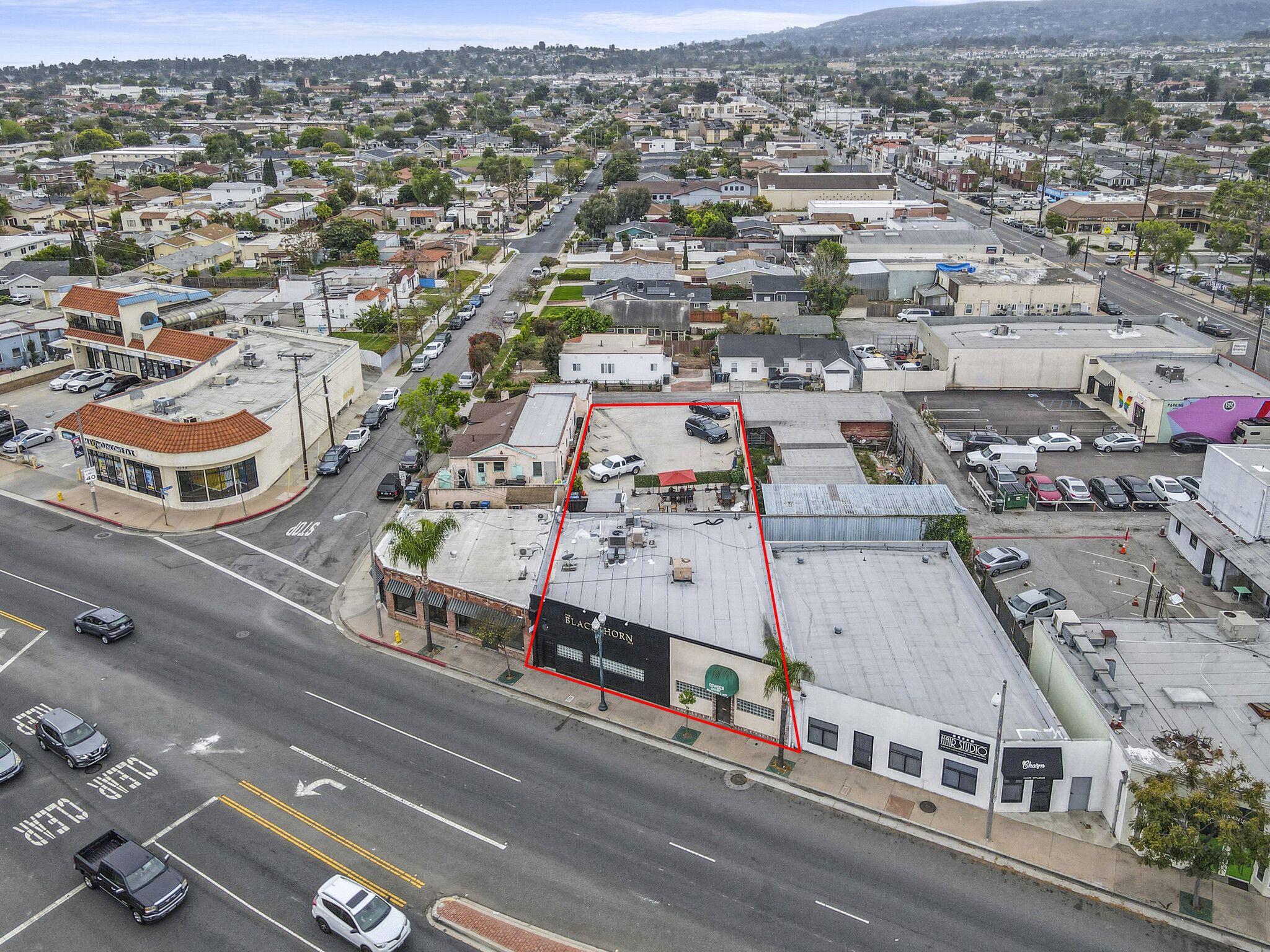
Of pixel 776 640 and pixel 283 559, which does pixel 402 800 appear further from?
pixel 283 559

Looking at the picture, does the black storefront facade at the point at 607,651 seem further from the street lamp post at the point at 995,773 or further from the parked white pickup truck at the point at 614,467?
the parked white pickup truck at the point at 614,467

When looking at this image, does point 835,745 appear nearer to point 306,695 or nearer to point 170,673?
point 306,695

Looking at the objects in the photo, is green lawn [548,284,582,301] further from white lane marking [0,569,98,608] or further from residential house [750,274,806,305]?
white lane marking [0,569,98,608]

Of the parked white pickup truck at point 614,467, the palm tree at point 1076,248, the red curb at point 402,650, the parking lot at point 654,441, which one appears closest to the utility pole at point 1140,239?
the palm tree at point 1076,248

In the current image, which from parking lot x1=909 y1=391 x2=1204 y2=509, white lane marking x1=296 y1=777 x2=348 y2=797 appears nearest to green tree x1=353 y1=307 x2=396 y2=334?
parking lot x1=909 y1=391 x2=1204 y2=509

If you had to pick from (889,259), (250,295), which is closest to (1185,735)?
(889,259)
